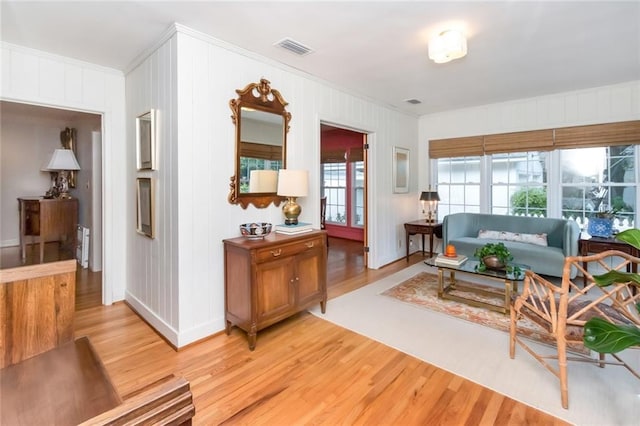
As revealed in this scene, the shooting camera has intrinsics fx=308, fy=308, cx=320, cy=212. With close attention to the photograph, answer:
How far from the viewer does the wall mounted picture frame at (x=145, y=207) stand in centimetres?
282

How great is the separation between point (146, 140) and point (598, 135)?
5526mm

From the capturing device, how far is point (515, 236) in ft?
14.5

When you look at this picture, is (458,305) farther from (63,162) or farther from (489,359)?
(63,162)

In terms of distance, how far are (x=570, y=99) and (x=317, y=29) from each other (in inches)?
155

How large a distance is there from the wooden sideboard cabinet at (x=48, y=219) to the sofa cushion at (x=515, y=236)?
258 inches

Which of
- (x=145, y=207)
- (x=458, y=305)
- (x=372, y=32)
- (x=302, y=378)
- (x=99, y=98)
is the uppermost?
(x=372, y=32)

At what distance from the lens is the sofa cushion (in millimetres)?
4223

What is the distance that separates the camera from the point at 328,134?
715 cm

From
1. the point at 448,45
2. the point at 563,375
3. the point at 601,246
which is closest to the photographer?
the point at 563,375

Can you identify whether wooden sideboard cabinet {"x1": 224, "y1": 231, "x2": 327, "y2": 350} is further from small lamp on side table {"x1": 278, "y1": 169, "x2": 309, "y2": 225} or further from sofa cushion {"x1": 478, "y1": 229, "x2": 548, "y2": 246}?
sofa cushion {"x1": 478, "y1": 229, "x2": 548, "y2": 246}

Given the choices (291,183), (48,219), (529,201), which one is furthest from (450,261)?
(48,219)

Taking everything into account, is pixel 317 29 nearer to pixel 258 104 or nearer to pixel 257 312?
pixel 258 104

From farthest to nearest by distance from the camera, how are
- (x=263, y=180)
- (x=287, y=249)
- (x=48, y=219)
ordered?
(x=48, y=219) → (x=263, y=180) → (x=287, y=249)

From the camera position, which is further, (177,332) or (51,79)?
Result: (51,79)
